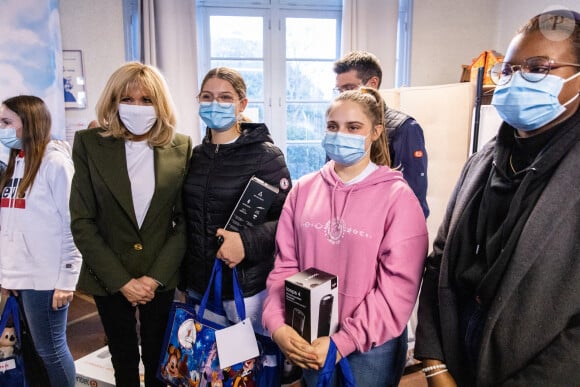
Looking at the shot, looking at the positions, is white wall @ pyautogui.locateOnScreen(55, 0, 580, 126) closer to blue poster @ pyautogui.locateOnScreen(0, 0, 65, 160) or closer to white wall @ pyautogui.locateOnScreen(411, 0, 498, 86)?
white wall @ pyautogui.locateOnScreen(411, 0, 498, 86)

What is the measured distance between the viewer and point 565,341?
2.48 feet

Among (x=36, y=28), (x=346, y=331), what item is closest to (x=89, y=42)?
(x=36, y=28)

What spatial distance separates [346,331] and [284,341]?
0.57ft

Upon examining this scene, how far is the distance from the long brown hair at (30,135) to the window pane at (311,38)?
8.44 feet

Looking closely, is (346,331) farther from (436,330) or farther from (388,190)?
(388,190)

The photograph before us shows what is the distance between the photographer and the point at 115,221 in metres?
1.39

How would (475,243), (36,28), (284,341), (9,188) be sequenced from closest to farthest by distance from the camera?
(475,243), (284,341), (9,188), (36,28)

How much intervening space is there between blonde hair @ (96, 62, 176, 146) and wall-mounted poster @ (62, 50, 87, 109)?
2.40 metres

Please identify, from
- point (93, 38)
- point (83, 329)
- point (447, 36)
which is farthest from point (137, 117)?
point (447, 36)

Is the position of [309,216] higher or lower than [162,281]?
higher

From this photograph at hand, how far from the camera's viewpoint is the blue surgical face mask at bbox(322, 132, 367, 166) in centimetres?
118

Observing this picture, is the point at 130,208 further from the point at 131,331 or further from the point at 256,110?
the point at 256,110

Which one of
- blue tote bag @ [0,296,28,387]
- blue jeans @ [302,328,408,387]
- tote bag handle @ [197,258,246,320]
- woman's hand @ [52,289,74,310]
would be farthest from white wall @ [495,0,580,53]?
blue tote bag @ [0,296,28,387]

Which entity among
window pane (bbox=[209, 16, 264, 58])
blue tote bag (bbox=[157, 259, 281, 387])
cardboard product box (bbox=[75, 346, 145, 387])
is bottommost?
cardboard product box (bbox=[75, 346, 145, 387])
